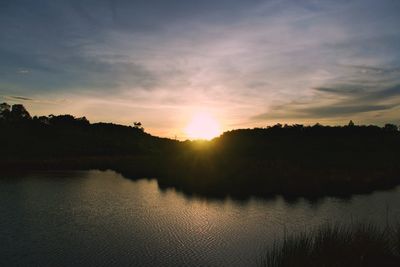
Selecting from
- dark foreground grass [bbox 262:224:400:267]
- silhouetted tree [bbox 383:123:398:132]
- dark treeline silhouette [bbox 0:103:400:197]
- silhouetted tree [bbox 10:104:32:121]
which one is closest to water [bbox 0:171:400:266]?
Answer: dark foreground grass [bbox 262:224:400:267]

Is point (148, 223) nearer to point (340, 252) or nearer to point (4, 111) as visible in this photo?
point (340, 252)

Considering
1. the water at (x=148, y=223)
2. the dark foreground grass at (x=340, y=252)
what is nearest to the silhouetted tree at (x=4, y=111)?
the water at (x=148, y=223)

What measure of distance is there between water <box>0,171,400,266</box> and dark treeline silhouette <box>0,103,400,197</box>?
20.1 ft

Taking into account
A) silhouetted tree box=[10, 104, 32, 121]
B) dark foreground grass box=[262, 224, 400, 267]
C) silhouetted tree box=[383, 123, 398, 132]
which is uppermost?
silhouetted tree box=[10, 104, 32, 121]

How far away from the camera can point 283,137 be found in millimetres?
99750

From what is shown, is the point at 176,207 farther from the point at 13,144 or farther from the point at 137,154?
the point at 13,144

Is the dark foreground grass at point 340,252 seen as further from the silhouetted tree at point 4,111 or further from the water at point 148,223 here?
the silhouetted tree at point 4,111

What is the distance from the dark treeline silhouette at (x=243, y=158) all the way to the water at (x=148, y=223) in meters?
6.13

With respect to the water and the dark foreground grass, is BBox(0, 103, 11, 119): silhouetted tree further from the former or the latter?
the dark foreground grass

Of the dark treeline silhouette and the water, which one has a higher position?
the dark treeline silhouette

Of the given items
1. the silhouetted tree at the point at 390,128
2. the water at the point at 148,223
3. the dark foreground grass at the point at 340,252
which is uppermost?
the silhouetted tree at the point at 390,128

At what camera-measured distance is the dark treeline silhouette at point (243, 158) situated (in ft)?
154

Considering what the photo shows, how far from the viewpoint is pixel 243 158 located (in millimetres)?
66625

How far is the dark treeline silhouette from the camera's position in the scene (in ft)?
154
